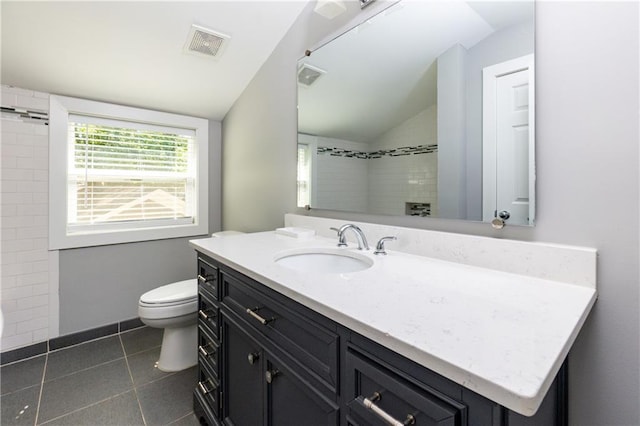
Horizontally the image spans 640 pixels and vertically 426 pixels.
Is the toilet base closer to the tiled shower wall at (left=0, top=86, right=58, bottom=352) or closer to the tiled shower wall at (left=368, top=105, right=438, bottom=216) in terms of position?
the tiled shower wall at (left=0, top=86, right=58, bottom=352)

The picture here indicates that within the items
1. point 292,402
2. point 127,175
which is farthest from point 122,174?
point 292,402

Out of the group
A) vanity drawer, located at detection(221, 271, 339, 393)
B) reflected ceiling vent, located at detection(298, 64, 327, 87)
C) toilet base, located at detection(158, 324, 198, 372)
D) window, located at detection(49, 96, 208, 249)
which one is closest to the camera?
vanity drawer, located at detection(221, 271, 339, 393)

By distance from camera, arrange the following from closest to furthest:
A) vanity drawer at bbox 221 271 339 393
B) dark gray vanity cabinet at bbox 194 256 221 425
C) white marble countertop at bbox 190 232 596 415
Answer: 1. white marble countertop at bbox 190 232 596 415
2. vanity drawer at bbox 221 271 339 393
3. dark gray vanity cabinet at bbox 194 256 221 425

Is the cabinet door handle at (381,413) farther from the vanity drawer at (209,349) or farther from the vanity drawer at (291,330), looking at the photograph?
the vanity drawer at (209,349)

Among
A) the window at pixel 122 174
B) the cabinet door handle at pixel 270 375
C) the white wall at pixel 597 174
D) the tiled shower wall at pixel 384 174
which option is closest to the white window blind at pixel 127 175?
the window at pixel 122 174

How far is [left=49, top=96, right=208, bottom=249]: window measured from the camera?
2.14m

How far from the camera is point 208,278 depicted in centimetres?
142

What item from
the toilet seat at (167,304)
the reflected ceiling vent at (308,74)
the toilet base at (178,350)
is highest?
the reflected ceiling vent at (308,74)

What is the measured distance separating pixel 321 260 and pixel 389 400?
2.72ft

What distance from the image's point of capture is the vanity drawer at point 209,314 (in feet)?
4.36

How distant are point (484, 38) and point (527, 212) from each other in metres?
0.62

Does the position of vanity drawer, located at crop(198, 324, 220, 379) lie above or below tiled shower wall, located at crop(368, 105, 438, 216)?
below

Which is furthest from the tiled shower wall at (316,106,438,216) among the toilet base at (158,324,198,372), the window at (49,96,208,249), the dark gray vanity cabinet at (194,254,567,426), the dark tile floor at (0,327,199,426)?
the window at (49,96,208,249)

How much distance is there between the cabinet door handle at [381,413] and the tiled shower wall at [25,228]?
98.3 inches
